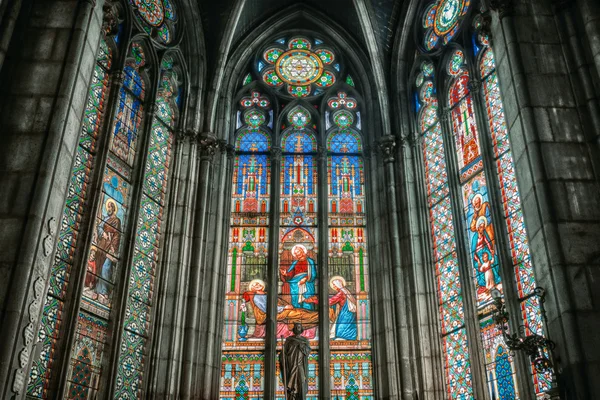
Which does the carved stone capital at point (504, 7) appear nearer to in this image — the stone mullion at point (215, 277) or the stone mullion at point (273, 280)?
the stone mullion at point (273, 280)

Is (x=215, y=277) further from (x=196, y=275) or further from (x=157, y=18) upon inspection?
(x=157, y=18)

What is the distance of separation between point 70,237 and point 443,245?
748 cm

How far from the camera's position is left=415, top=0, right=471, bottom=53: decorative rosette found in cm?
1575

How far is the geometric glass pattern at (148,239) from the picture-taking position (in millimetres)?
12922

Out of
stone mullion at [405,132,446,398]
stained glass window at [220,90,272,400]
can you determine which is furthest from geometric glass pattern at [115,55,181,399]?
stone mullion at [405,132,446,398]

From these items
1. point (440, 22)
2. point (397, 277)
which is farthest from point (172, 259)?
point (440, 22)

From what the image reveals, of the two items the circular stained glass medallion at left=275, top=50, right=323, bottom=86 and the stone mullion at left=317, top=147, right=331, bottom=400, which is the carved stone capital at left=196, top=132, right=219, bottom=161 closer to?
the stone mullion at left=317, top=147, right=331, bottom=400

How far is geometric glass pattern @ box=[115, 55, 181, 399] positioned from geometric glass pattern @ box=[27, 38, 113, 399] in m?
1.04

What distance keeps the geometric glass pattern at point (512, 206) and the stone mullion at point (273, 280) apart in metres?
5.35

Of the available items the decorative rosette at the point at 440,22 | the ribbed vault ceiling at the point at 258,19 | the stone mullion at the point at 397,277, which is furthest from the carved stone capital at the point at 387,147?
the ribbed vault ceiling at the point at 258,19

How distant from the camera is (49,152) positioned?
981 centimetres

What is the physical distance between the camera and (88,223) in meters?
12.5

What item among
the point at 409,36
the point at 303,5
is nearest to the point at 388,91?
the point at 409,36

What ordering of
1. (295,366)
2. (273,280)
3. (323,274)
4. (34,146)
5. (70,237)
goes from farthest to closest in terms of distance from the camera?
1. (323,274)
2. (273,280)
3. (295,366)
4. (70,237)
5. (34,146)
